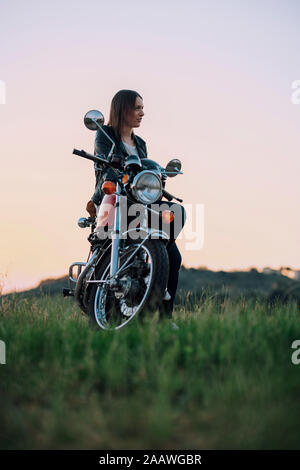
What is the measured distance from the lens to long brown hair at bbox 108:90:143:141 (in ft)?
16.7

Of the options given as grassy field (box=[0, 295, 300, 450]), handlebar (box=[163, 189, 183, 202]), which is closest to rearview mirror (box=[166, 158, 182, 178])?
handlebar (box=[163, 189, 183, 202])

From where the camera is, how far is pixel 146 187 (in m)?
4.12

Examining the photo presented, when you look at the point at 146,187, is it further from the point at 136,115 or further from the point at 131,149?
the point at 136,115

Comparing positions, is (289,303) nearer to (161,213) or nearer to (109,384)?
(161,213)

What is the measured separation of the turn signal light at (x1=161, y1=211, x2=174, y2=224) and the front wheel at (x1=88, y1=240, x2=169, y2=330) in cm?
37

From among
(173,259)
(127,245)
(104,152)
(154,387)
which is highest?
(104,152)

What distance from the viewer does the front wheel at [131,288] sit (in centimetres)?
388

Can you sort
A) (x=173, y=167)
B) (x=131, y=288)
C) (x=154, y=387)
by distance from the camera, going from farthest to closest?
1. (x=173, y=167)
2. (x=131, y=288)
3. (x=154, y=387)

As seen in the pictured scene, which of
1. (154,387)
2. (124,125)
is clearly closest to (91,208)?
(124,125)

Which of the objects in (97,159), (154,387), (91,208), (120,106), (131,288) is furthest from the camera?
(91,208)

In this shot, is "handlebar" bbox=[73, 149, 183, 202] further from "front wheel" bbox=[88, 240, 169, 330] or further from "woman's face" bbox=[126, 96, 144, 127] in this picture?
"woman's face" bbox=[126, 96, 144, 127]

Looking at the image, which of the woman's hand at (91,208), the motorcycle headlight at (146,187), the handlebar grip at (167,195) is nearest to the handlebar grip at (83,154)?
the motorcycle headlight at (146,187)

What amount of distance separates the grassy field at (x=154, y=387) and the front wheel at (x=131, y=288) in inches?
13.2

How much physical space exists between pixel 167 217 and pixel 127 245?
453mm
